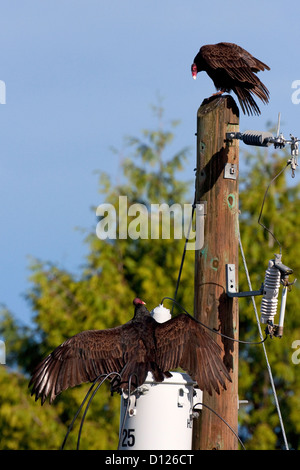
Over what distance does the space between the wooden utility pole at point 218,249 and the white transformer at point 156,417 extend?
61 cm

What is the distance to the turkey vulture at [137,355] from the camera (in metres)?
7.94

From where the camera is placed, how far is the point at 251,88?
31.0ft

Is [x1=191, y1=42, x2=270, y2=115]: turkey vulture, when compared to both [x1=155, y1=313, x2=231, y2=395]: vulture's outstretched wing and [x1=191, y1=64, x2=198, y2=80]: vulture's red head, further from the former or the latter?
[x1=155, y1=313, x2=231, y2=395]: vulture's outstretched wing

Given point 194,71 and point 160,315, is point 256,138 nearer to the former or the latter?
point 160,315

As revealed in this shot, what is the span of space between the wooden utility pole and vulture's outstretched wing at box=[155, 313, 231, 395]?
23cm

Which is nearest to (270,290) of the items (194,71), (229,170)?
(229,170)

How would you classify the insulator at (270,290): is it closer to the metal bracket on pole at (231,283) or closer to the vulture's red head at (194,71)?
the metal bracket on pole at (231,283)

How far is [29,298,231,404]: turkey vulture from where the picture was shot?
7941 millimetres

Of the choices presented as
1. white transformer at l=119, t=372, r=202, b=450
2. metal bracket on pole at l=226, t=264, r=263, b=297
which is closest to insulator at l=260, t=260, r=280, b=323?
metal bracket on pole at l=226, t=264, r=263, b=297

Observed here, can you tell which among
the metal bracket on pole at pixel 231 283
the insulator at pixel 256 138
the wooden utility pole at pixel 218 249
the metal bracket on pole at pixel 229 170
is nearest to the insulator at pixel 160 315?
the wooden utility pole at pixel 218 249
